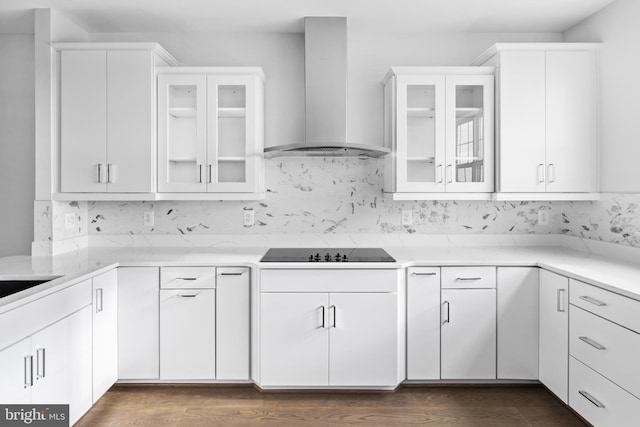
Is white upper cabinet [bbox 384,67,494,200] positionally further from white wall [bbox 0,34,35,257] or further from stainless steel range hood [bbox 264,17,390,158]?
white wall [bbox 0,34,35,257]

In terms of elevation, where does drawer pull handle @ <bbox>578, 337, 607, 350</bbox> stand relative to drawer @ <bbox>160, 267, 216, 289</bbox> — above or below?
below

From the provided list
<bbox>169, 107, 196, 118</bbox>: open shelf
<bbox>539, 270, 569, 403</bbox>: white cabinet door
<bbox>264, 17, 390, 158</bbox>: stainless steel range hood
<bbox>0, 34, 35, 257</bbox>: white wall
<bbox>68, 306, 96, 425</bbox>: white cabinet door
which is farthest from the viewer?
<bbox>0, 34, 35, 257</bbox>: white wall

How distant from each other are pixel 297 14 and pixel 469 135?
140 cm

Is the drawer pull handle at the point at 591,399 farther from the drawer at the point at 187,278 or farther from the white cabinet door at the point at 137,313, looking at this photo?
the white cabinet door at the point at 137,313

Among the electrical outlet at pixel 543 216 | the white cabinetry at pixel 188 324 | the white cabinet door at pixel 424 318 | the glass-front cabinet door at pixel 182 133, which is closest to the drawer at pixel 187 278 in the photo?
the white cabinetry at pixel 188 324

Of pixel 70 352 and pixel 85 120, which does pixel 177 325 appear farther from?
pixel 85 120

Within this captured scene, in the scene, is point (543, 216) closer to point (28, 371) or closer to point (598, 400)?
point (598, 400)

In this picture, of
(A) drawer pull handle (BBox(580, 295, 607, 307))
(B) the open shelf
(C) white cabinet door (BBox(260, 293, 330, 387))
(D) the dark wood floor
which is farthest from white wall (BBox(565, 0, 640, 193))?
(B) the open shelf

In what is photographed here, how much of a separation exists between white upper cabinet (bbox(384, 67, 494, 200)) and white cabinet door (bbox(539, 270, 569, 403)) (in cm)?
73

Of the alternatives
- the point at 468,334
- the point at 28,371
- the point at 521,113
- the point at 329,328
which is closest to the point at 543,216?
the point at 521,113

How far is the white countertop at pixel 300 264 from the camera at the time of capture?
210 cm

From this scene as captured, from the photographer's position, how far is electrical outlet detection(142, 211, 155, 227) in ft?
10.5

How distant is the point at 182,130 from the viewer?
2.87m

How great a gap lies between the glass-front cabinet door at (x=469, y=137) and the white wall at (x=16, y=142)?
2908 mm
